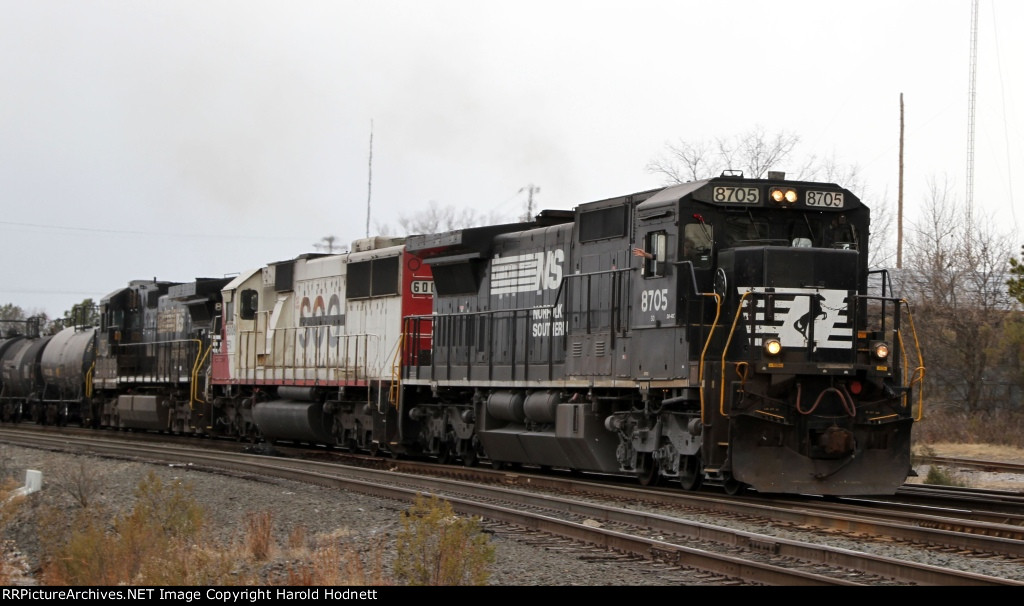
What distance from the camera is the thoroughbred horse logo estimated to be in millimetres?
12156

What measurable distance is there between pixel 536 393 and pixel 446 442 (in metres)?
3.11

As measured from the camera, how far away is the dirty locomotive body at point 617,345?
1213 cm

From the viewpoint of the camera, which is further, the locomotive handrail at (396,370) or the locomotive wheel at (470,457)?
the locomotive handrail at (396,370)

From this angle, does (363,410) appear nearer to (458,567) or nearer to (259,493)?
(259,493)

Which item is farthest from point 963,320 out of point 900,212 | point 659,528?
point 659,528

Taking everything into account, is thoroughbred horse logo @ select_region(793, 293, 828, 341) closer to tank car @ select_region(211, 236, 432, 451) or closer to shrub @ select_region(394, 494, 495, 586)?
shrub @ select_region(394, 494, 495, 586)

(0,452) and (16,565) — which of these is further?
(0,452)

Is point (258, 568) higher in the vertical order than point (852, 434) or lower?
lower

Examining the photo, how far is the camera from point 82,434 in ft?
93.1

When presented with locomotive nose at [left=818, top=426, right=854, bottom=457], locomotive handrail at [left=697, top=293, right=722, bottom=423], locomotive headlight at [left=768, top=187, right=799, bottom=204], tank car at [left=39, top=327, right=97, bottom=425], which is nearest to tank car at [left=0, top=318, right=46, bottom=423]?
tank car at [left=39, top=327, right=97, bottom=425]

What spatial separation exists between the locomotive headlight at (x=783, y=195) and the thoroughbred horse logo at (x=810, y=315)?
44.3 inches

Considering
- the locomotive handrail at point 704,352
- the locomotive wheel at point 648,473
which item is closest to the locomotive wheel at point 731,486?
the locomotive wheel at point 648,473

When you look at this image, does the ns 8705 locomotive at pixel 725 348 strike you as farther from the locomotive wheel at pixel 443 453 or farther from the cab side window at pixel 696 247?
the locomotive wheel at pixel 443 453
